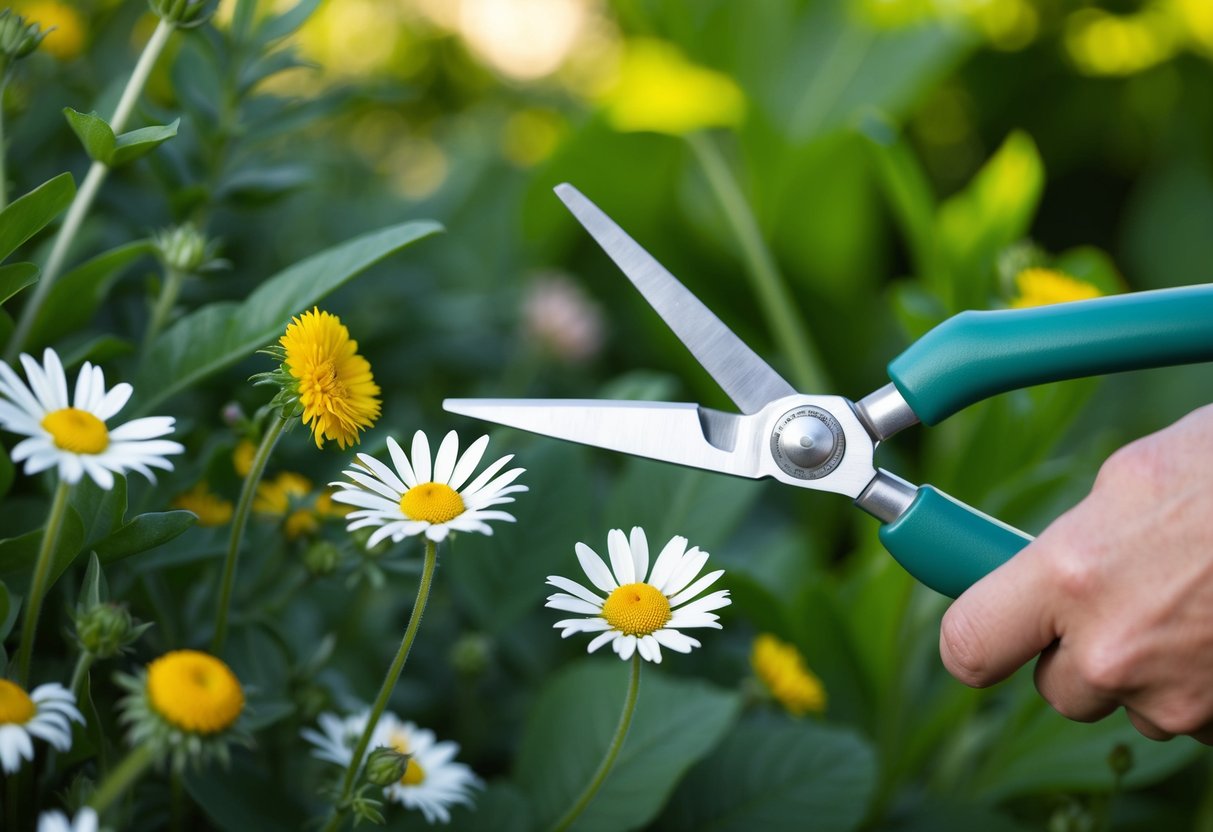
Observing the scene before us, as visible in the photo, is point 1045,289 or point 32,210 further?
point 1045,289

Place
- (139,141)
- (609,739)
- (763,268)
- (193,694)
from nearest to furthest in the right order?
1. (193,694)
2. (139,141)
3. (609,739)
4. (763,268)

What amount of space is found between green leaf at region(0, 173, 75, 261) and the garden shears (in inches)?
6.6

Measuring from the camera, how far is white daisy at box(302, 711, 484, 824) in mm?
428

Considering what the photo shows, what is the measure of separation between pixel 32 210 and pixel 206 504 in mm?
161

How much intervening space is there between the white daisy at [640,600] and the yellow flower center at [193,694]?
102 mm

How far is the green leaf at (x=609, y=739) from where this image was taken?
492mm

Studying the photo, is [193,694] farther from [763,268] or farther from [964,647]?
[763,268]

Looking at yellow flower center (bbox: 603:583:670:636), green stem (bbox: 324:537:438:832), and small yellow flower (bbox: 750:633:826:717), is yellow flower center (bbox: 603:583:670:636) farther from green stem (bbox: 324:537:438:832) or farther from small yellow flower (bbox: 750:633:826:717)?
small yellow flower (bbox: 750:633:826:717)

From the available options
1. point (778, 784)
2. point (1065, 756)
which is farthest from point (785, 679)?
point (1065, 756)

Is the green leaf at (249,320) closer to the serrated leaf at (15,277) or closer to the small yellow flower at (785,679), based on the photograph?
the serrated leaf at (15,277)

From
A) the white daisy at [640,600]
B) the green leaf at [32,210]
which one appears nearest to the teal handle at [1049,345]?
the white daisy at [640,600]

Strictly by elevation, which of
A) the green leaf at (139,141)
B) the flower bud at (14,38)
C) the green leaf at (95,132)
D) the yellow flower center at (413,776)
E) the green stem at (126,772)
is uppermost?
the flower bud at (14,38)

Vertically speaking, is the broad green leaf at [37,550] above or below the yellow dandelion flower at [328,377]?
below

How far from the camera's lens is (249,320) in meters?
0.46
